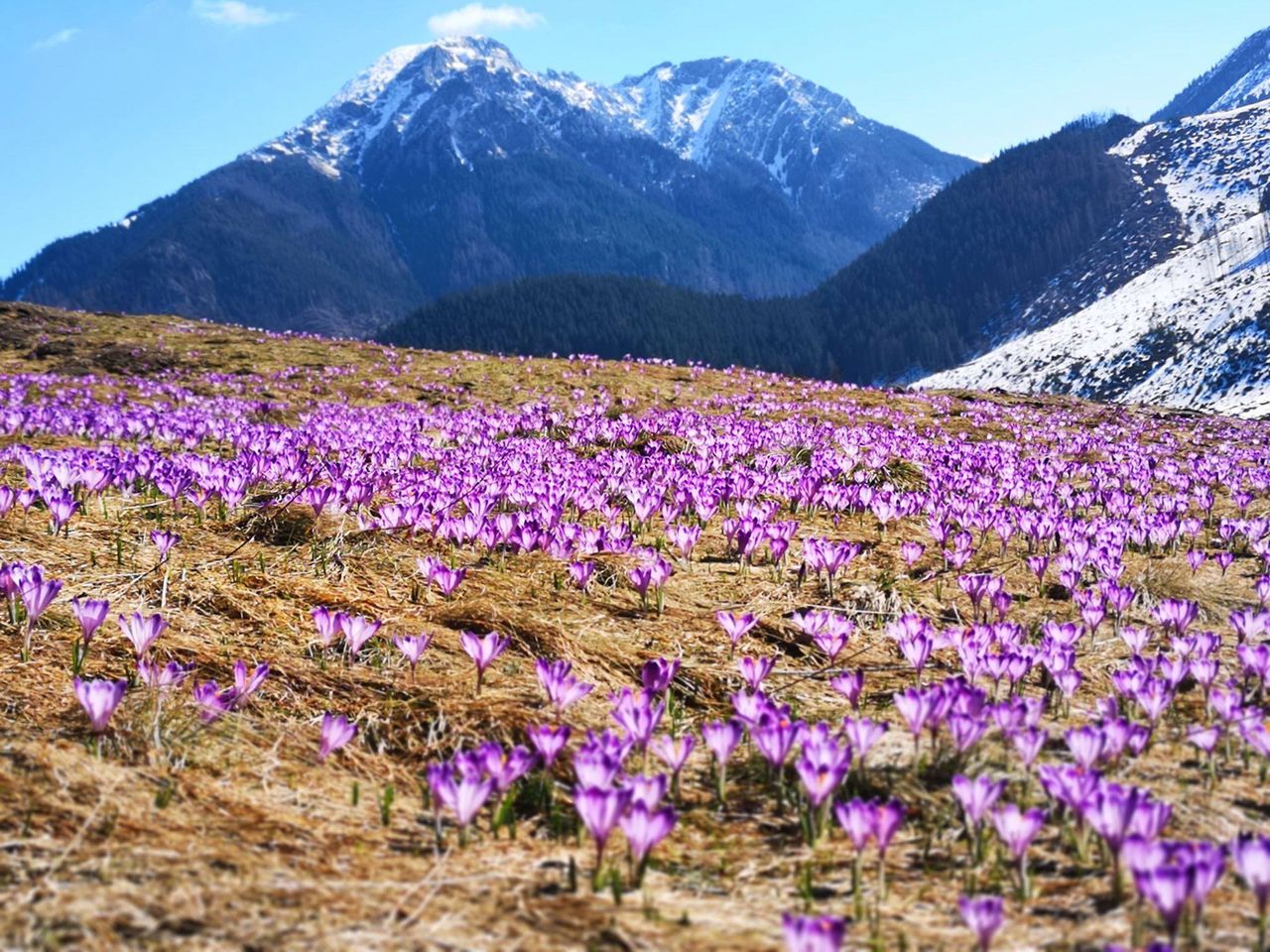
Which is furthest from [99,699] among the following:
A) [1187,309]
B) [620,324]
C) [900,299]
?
[900,299]

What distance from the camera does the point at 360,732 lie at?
2668 millimetres

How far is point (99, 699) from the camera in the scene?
2387 mm

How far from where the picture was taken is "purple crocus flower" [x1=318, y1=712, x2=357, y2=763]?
8.27ft

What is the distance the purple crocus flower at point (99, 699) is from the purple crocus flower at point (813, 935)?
6.61 feet

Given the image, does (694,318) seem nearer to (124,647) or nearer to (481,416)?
(481,416)

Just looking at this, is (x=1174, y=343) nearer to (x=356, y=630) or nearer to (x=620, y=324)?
(x=356, y=630)

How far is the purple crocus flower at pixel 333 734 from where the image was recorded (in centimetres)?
252

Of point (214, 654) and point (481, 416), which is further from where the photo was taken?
point (481, 416)

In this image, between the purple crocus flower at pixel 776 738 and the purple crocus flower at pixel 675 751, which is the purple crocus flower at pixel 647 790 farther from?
the purple crocus flower at pixel 776 738

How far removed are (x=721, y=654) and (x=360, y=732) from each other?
1.63 meters

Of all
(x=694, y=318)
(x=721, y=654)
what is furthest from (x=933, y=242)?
(x=721, y=654)

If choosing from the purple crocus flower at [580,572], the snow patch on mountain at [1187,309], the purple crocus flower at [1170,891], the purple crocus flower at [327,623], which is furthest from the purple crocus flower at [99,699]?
the snow patch on mountain at [1187,309]

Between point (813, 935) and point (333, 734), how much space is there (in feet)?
5.37

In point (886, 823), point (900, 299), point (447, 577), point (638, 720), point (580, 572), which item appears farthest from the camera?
point (900, 299)
